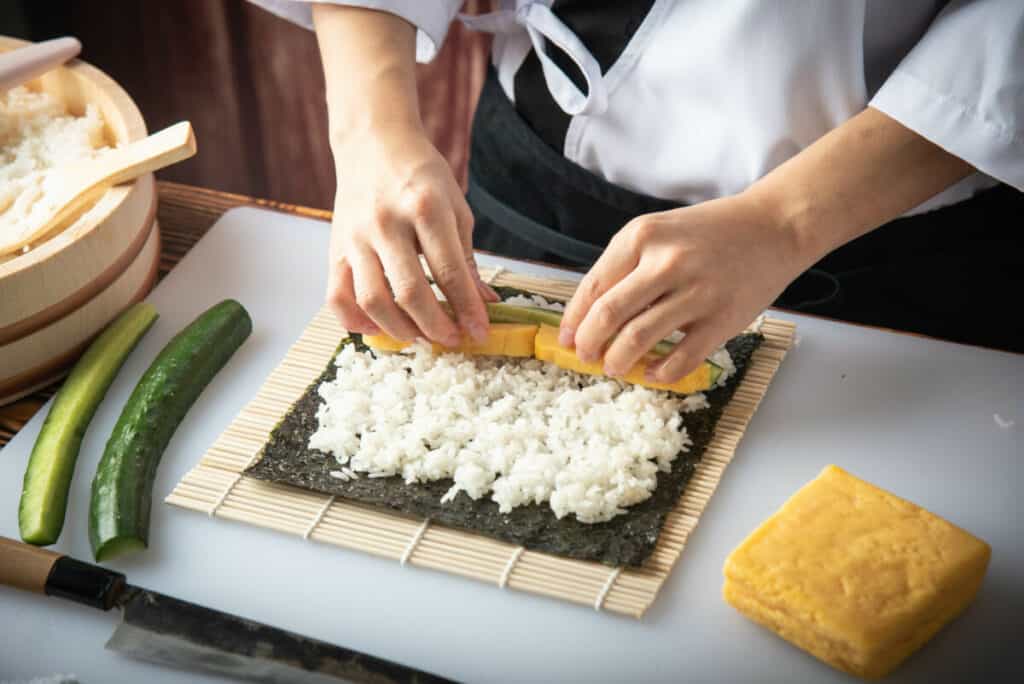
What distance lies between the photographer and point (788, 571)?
1.13 m

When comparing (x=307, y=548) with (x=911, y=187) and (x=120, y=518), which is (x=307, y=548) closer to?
(x=120, y=518)

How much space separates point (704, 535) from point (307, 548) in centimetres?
49

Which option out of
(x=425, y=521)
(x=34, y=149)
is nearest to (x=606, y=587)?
(x=425, y=521)

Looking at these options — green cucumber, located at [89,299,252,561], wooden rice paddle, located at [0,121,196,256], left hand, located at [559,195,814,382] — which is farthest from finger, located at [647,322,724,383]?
wooden rice paddle, located at [0,121,196,256]

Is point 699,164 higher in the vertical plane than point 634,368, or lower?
higher

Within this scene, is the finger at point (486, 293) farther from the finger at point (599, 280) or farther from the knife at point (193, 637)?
the knife at point (193, 637)

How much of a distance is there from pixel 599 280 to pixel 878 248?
0.57m

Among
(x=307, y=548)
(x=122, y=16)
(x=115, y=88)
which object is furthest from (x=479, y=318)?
(x=122, y=16)

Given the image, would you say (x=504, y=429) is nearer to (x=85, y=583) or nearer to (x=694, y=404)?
(x=694, y=404)

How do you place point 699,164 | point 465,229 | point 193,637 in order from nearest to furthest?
point 193,637 → point 465,229 → point 699,164

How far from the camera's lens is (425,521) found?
4.22 feet

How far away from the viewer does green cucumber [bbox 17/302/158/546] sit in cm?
129

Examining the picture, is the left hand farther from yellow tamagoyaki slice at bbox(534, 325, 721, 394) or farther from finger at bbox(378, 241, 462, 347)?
finger at bbox(378, 241, 462, 347)

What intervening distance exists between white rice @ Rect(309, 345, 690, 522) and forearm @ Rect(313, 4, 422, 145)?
0.36m
